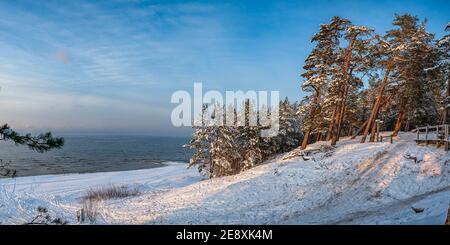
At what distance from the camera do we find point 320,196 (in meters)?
17.2

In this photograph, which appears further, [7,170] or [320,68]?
[320,68]

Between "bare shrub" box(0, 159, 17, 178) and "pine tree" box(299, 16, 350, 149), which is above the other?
"pine tree" box(299, 16, 350, 149)

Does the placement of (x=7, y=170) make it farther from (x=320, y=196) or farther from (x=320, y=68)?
(x=320, y=68)

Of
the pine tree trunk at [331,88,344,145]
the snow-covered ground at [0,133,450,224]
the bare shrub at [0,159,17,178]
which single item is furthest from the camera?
the pine tree trunk at [331,88,344,145]

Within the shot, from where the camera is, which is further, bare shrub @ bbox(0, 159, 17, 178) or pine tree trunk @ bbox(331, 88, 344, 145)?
pine tree trunk @ bbox(331, 88, 344, 145)

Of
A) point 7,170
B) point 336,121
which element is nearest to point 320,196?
point 336,121

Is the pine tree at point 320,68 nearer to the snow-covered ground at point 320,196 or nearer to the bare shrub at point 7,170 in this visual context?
the snow-covered ground at point 320,196

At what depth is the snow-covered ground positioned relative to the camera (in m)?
12.4

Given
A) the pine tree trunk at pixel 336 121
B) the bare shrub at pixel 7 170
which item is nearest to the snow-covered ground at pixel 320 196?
the pine tree trunk at pixel 336 121

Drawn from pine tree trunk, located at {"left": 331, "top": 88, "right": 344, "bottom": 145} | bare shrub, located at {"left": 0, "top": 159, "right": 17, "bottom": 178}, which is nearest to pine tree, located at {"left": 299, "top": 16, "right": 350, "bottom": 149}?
pine tree trunk, located at {"left": 331, "top": 88, "right": 344, "bottom": 145}

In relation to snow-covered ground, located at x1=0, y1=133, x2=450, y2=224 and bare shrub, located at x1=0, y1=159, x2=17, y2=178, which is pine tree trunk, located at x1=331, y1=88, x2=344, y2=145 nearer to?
snow-covered ground, located at x1=0, y1=133, x2=450, y2=224

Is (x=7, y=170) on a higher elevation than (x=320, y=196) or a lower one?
higher

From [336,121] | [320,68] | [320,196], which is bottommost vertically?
[320,196]
